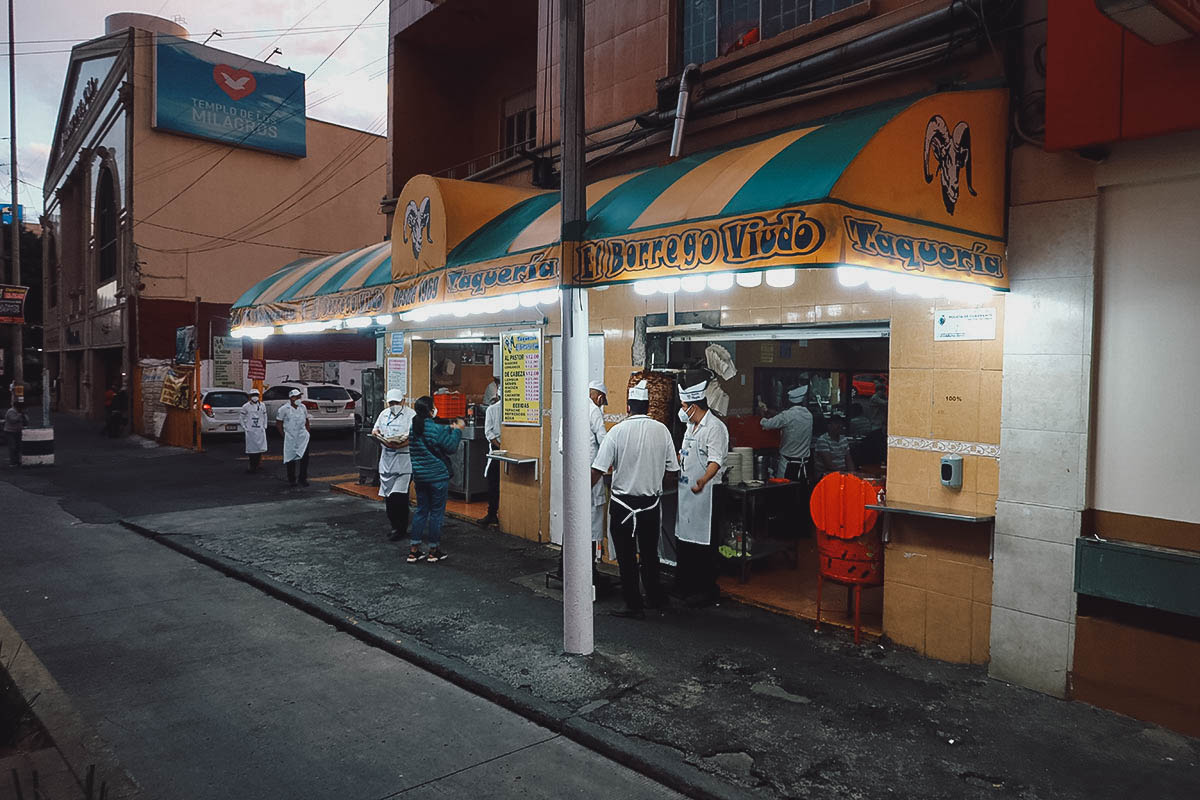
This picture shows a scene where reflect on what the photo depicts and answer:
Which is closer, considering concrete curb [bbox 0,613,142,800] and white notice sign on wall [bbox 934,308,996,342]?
concrete curb [bbox 0,613,142,800]

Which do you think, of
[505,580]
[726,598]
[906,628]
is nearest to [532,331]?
Result: [505,580]

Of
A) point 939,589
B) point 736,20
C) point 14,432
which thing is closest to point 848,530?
point 939,589

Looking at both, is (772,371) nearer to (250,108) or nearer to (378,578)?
(378,578)

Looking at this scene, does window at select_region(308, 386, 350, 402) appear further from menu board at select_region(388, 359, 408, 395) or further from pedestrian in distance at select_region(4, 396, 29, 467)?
menu board at select_region(388, 359, 408, 395)

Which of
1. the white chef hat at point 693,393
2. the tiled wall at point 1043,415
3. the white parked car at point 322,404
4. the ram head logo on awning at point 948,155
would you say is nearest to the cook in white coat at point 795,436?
the white chef hat at point 693,393

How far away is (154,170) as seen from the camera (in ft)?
84.1

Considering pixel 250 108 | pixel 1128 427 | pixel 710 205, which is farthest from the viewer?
pixel 250 108

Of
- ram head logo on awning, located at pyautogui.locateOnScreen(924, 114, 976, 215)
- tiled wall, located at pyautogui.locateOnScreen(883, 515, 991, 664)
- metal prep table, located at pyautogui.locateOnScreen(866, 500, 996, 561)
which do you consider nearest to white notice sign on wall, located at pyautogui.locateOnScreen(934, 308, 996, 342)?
ram head logo on awning, located at pyautogui.locateOnScreen(924, 114, 976, 215)

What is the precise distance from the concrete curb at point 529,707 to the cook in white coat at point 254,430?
29.3ft

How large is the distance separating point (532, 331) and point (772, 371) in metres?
4.20

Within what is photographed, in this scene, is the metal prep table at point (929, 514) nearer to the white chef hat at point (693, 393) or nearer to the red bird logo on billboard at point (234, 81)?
the white chef hat at point (693, 393)

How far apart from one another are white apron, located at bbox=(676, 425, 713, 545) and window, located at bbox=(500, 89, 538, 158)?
6.42 m

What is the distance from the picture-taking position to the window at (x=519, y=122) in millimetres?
12008

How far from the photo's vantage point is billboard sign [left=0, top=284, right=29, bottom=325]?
18609 mm
